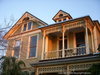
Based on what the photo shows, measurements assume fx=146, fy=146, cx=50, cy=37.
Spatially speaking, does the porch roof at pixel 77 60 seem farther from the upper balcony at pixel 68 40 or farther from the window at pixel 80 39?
the window at pixel 80 39

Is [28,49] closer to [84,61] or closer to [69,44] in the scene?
[69,44]

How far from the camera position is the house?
11644 millimetres

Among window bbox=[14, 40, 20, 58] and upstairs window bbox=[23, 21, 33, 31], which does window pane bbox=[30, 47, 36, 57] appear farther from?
upstairs window bbox=[23, 21, 33, 31]

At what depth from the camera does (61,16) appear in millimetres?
16594

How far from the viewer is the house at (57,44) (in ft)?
38.2

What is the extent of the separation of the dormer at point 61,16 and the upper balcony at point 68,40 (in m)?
1.86

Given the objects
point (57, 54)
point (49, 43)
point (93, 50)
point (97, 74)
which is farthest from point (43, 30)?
point (97, 74)

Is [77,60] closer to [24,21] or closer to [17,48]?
[17,48]

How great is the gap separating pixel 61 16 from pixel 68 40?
315 cm

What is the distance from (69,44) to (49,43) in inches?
92.4

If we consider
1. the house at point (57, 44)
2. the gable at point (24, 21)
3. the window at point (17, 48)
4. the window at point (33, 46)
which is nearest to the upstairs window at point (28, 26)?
the house at point (57, 44)

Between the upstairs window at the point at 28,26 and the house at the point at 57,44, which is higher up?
the upstairs window at the point at 28,26

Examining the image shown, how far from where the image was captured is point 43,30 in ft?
50.2

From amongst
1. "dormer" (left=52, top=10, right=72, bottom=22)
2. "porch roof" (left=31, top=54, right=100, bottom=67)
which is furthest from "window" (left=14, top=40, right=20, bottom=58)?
"dormer" (left=52, top=10, right=72, bottom=22)
